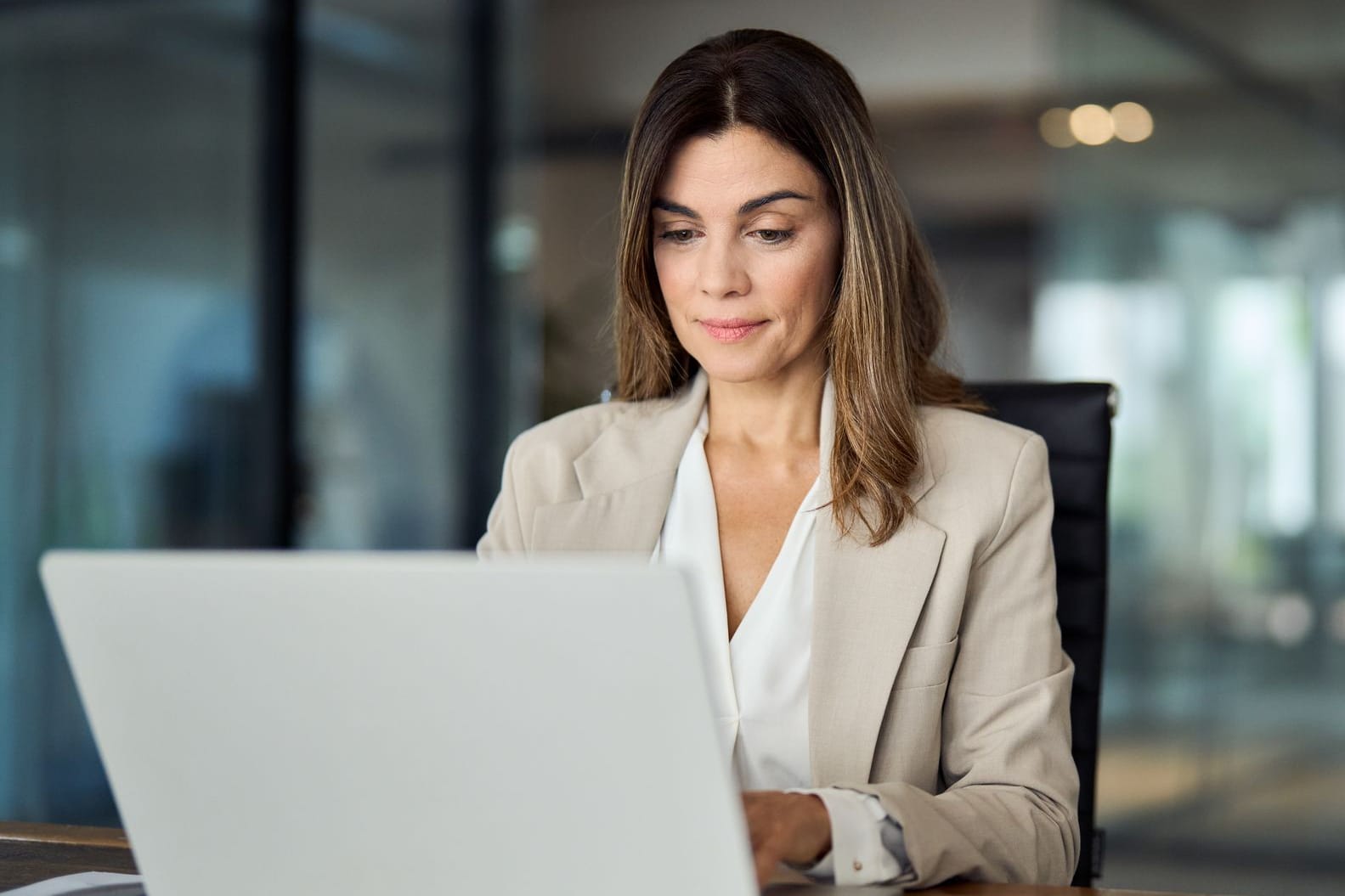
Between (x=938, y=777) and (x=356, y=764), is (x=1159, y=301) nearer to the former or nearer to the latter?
(x=938, y=777)

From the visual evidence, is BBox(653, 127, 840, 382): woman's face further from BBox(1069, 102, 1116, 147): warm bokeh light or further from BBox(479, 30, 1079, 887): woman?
BBox(1069, 102, 1116, 147): warm bokeh light

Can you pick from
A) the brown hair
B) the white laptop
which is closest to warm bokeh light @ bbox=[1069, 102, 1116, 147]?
the brown hair

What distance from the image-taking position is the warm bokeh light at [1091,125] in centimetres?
407

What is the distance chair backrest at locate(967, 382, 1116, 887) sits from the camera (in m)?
1.75

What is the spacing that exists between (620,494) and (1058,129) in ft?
9.30

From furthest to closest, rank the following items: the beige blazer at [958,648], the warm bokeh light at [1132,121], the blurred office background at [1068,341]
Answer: the warm bokeh light at [1132,121] < the blurred office background at [1068,341] < the beige blazer at [958,648]

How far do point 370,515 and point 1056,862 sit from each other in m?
3.70

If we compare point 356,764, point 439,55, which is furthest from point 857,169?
point 439,55

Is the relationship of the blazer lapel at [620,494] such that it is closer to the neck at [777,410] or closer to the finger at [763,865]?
the neck at [777,410]

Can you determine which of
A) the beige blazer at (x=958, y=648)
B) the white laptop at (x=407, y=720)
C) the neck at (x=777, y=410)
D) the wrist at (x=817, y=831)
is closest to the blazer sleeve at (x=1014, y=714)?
the beige blazer at (x=958, y=648)

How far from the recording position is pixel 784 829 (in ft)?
3.56

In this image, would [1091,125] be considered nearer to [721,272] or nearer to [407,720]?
[721,272]

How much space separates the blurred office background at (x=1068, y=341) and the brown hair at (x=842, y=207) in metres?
2.49

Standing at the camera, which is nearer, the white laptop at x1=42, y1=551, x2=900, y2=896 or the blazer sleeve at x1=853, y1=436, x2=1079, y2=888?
the white laptop at x1=42, y1=551, x2=900, y2=896
